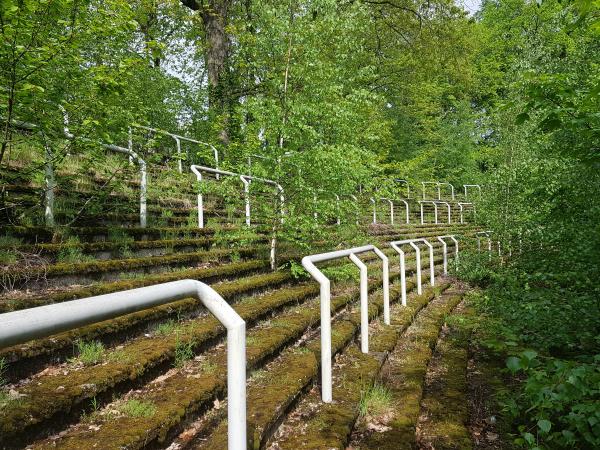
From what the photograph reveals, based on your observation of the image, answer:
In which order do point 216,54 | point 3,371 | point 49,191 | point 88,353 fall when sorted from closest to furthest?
point 3,371
point 88,353
point 49,191
point 216,54

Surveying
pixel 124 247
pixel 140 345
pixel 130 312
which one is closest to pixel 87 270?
pixel 124 247

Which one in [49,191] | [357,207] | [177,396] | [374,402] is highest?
[49,191]

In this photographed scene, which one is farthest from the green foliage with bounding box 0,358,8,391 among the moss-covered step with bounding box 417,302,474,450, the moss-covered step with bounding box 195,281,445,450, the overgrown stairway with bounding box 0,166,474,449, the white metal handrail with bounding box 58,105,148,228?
the moss-covered step with bounding box 417,302,474,450

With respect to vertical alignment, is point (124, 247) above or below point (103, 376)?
above

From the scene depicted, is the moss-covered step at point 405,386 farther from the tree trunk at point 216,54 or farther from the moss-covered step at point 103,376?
the tree trunk at point 216,54

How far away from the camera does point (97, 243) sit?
12.7 feet

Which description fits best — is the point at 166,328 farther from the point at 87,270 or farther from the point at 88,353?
the point at 87,270

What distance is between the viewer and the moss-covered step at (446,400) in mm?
2715

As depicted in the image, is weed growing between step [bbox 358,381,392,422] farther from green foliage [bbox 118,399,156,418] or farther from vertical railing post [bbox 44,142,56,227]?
vertical railing post [bbox 44,142,56,227]

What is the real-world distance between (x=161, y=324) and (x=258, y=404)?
107cm

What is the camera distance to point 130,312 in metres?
1.06

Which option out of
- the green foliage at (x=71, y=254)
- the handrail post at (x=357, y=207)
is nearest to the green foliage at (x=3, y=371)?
the green foliage at (x=71, y=254)

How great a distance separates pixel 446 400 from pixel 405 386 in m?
0.33

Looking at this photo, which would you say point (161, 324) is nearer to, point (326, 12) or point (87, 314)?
point (87, 314)
